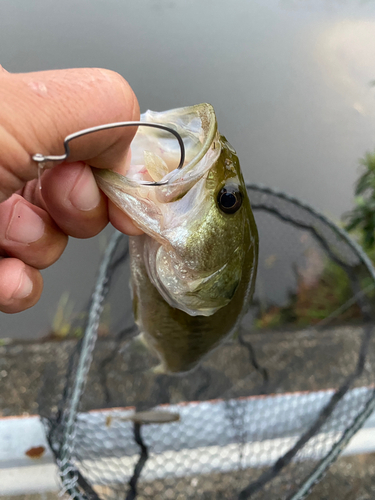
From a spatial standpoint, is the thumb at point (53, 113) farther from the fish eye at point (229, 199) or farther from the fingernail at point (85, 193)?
the fish eye at point (229, 199)

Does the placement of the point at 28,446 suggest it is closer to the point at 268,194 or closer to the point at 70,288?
the point at 70,288

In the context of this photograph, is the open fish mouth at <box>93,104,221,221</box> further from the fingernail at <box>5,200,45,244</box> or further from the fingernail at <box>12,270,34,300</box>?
the fingernail at <box>12,270,34,300</box>

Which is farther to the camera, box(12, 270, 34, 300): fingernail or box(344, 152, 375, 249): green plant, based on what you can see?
box(344, 152, 375, 249): green plant

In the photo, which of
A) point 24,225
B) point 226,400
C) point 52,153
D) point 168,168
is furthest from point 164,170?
point 226,400

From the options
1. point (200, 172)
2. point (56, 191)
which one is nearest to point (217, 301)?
point (200, 172)

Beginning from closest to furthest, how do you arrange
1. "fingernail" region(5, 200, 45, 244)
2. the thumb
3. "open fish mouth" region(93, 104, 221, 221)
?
the thumb → "open fish mouth" region(93, 104, 221, 221) → "fingernail" region(5, 200, 45, 244)

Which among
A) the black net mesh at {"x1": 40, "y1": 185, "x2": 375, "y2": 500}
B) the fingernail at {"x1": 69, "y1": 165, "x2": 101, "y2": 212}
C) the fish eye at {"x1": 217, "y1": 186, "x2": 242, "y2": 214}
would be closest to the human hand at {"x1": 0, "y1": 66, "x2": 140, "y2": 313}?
the fingernail at {"x1": 69, "y1": 165, "x2": 101, "y2": 212}

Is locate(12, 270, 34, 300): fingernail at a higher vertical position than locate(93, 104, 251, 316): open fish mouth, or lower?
lower
